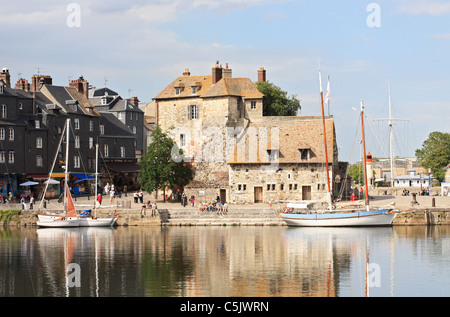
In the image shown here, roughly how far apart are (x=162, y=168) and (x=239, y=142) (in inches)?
292

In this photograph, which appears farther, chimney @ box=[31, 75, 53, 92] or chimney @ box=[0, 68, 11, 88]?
chimney @ box=[31, 75, 53, 92]

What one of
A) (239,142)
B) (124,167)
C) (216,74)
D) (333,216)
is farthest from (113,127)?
(333,216)

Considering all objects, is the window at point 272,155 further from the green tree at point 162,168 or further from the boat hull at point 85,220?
the boat hull at point 85,220

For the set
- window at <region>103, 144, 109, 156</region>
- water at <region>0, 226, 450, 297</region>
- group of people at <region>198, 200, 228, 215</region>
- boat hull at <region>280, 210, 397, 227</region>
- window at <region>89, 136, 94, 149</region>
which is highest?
window at <region>89, 136, 94, 149</region>

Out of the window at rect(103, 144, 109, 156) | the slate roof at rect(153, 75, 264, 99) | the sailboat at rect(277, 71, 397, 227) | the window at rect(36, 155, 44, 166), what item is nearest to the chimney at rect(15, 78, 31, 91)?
the window at rect(36, 155, 44, 166)

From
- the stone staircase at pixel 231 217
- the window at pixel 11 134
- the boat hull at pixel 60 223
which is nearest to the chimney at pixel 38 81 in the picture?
the window at pixel 11 134

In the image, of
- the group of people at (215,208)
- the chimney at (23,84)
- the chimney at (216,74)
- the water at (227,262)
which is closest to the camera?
the water at (227,262)

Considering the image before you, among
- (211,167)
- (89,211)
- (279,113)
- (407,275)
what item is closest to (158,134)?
(211,167)

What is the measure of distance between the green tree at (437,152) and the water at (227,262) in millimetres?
67654

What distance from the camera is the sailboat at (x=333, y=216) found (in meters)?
58.2

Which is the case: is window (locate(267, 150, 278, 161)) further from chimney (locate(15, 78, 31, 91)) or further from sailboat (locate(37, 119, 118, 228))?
chimney (locate(15, 78, 31, 91))

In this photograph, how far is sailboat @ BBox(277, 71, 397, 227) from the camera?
58156mm

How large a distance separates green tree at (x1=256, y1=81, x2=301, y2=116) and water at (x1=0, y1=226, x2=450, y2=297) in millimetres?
26121

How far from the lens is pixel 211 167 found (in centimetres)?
7025
